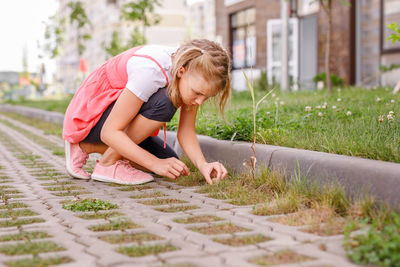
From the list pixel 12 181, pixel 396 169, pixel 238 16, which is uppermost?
pixel 238 16

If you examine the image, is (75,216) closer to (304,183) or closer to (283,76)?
(304,183)

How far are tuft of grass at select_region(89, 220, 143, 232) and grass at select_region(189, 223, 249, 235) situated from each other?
30 cm

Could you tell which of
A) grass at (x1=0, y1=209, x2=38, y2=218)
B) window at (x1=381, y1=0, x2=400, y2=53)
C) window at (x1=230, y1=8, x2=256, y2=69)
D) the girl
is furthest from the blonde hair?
window at (x1=230, y1=8, x2=256, y2=69)

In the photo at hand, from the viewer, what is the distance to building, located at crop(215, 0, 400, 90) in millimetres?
10633

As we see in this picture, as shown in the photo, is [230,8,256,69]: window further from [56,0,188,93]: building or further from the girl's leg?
[56,0,188,93]: building

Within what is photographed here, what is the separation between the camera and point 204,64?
10.3 ft

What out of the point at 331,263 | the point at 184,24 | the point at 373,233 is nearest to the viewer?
the point at 331,263

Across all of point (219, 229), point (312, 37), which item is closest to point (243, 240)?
point (219, 229)

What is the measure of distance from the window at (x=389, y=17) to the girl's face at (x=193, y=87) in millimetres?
8014

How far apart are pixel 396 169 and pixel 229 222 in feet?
2.78

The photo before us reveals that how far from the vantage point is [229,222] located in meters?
2.42

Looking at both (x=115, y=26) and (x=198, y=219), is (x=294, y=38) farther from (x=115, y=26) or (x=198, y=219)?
(x=115, y=26)

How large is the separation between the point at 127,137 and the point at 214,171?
0.65 meters

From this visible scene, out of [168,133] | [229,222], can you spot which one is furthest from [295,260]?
[168,133]
